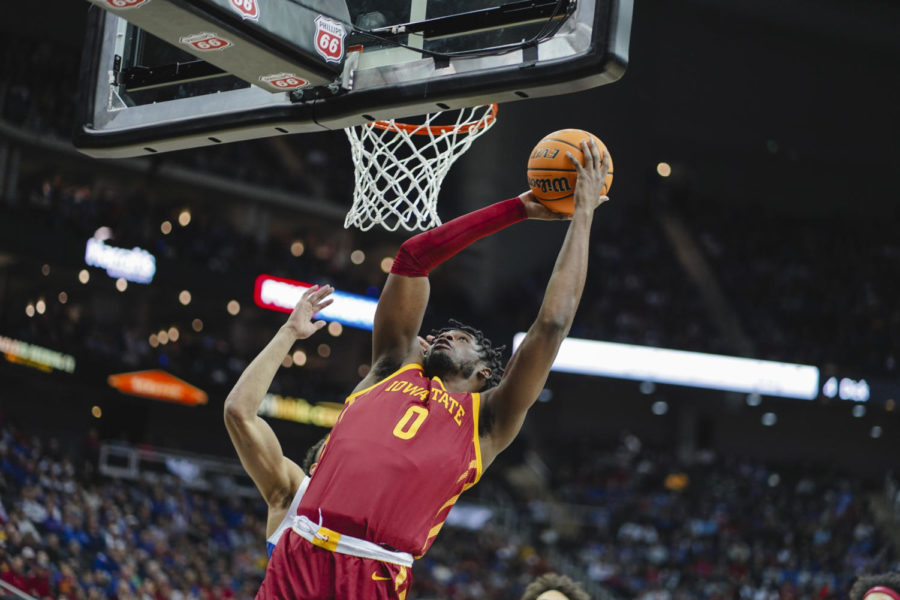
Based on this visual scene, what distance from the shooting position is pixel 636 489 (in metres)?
23.0

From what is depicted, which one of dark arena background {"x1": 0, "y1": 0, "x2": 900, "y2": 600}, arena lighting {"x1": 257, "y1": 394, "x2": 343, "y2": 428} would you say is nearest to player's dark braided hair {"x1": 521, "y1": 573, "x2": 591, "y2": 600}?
dark arena background {"x1": 0, "y1": 0, "x2": 900, "y2": 600}

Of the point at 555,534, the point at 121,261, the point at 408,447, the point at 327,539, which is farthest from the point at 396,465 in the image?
the point at 555,534

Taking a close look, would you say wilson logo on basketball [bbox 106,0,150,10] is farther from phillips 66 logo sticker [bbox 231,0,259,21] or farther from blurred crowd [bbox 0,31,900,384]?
blurred crowd [bbox 0,31,900,384]

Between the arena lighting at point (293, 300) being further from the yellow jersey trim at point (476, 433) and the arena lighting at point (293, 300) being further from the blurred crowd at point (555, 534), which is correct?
the yellow jersey trim at point (476, 433)

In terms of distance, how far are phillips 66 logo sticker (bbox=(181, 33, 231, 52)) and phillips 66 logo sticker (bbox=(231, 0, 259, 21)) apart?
4.2 inches

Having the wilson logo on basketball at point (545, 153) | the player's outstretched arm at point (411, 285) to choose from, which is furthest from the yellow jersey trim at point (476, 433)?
the wilson logo on basketball at point (545, 153)

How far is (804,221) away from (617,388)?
5904 millimetres

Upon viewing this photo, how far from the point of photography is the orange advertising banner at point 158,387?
19484mm

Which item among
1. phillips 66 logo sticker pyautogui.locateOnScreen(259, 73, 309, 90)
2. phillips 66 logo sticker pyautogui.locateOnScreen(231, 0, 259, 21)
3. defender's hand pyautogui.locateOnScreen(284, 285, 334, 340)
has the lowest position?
defender's hand pyautogui.locateOnScreen(284, 285, 334, 340)

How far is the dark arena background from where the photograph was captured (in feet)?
62.0

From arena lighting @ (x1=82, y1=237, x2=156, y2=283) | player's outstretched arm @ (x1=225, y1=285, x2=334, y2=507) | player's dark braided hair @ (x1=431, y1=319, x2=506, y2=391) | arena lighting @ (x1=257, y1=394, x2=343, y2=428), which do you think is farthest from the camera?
arena lighting @ (x1=257, y1=394, x2=343, y2=428)

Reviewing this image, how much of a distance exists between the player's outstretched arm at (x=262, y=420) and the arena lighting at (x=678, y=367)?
1834 centimetres

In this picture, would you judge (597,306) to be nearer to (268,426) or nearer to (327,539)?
(268,426)

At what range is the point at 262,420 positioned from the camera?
3.23m
